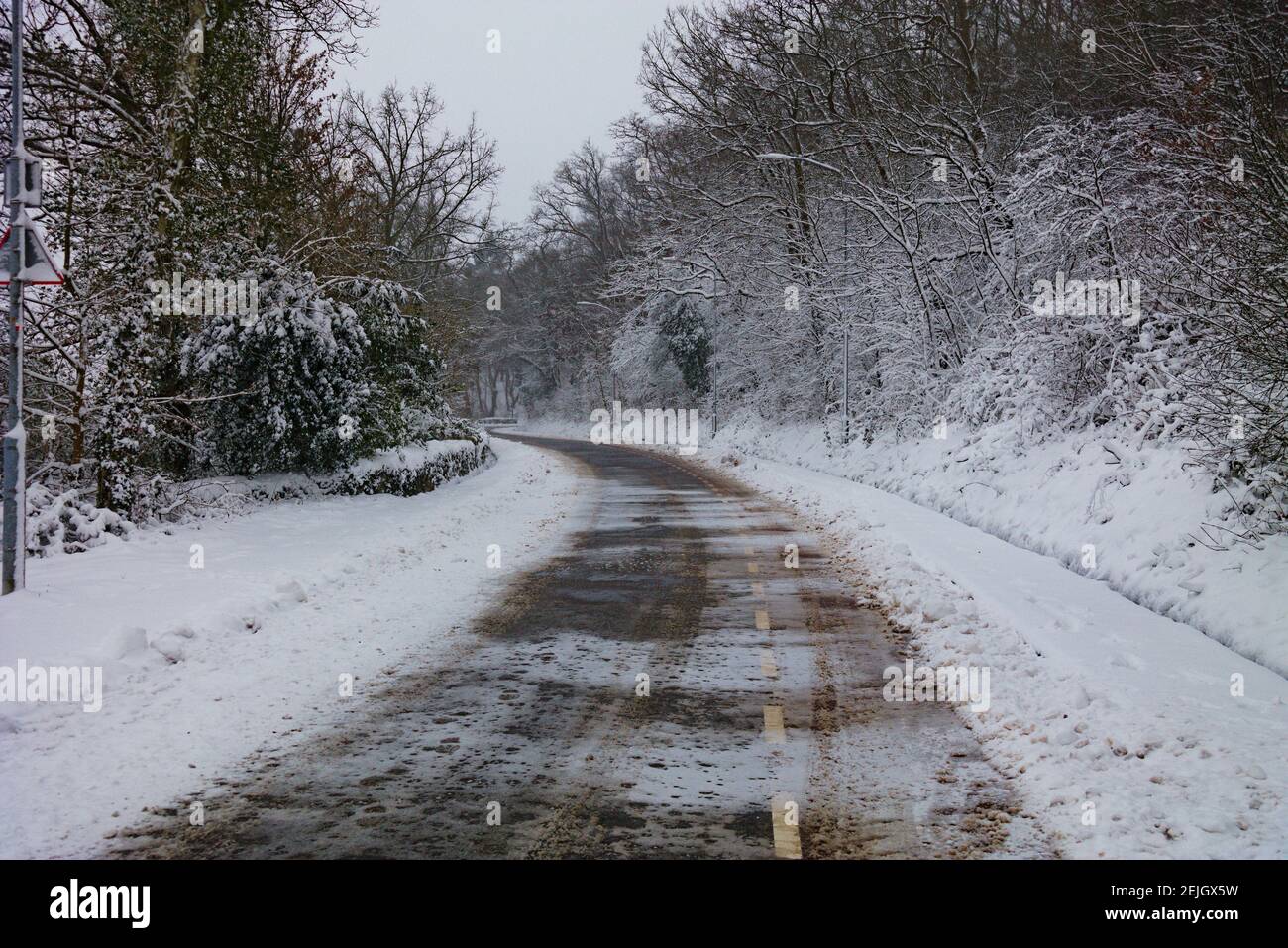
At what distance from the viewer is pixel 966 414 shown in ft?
75.8

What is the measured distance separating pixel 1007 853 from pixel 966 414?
1971 centimetres

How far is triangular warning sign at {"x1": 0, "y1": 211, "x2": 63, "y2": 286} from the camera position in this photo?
8.98m

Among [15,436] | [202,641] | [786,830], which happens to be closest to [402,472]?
[15,436]

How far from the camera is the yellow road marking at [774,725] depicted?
6.25m

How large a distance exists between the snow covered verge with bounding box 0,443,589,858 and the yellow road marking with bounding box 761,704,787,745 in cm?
298

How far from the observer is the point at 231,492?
17.5 metres

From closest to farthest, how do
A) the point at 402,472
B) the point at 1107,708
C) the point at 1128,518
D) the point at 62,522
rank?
the point at 1107,708 → the point at 1128,518 → the point at 62,522 → the point at 402,472

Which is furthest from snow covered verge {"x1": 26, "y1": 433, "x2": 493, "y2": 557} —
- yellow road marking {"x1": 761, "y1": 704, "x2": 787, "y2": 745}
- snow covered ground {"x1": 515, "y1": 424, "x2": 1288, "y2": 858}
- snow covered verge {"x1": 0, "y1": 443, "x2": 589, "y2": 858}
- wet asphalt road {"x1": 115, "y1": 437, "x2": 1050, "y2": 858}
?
snow covered ground {"x1": 515, "y1": 424, "x2": 1288, "y2": 858}

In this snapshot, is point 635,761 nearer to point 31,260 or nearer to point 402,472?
point 31,260

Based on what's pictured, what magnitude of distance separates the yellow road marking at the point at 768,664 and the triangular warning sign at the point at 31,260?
23.6 ft

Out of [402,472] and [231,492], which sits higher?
[402,472]

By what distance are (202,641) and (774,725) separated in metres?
5.17
